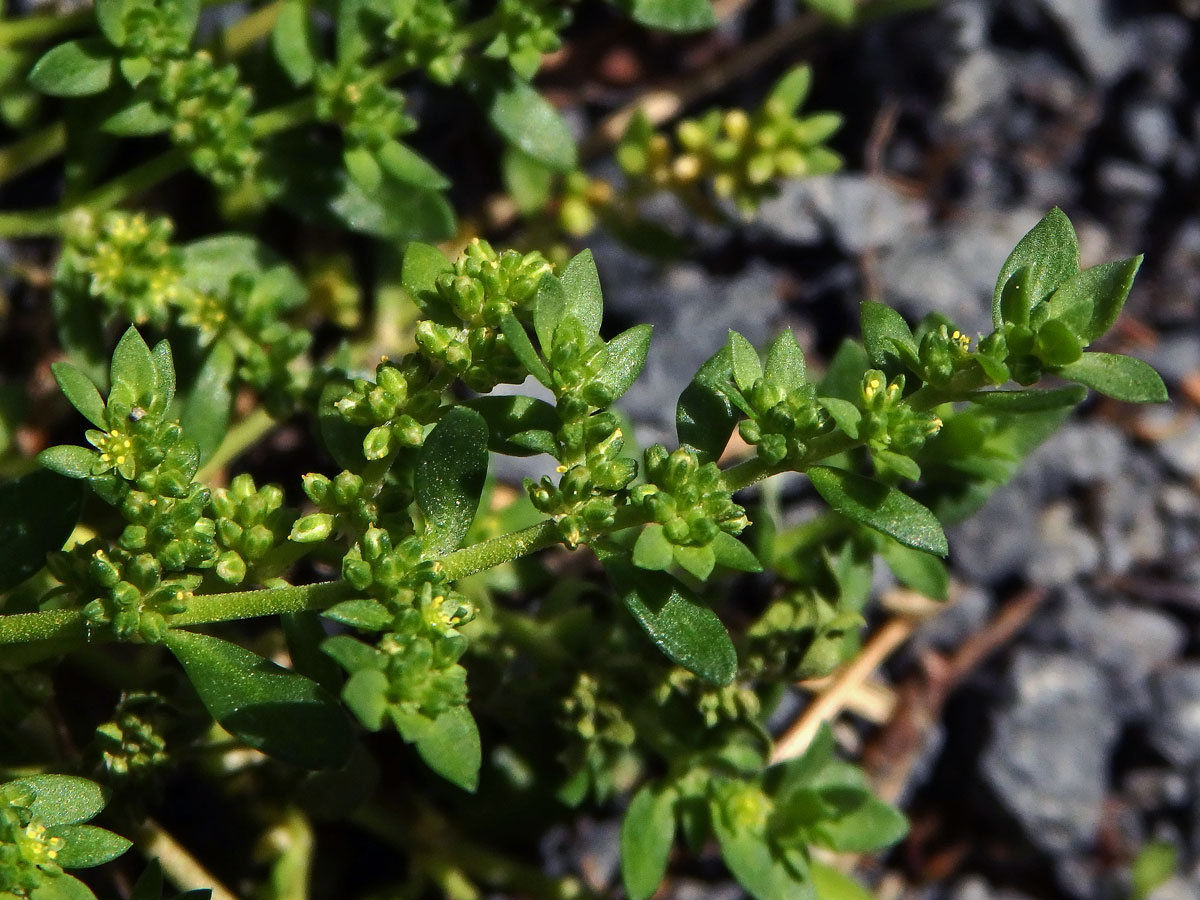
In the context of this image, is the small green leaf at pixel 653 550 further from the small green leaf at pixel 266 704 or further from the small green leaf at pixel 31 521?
the small green leaf at pixel 31 521

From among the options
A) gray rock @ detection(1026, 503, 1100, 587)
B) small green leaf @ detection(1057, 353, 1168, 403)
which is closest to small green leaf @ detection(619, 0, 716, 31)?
small green leaf @ detection(1057, 353, 1168, 403)

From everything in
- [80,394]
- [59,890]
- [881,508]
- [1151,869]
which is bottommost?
[1151,869]

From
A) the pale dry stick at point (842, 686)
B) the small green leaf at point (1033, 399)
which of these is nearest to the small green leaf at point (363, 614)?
the small green leaf at point (1033, 399)

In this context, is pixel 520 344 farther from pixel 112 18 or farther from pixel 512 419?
pixel 112 18

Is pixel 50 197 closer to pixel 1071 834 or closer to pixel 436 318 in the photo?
pixel 436 318

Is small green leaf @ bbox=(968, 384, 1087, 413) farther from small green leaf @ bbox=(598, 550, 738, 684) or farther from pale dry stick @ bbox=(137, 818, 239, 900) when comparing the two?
Answer: pale dry stick @ bbox=(137, 818, 239, 900)

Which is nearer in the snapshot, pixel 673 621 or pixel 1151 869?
pixel 673 621

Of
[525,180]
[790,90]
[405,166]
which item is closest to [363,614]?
[405,166]

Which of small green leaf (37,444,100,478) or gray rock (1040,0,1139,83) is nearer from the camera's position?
small green leaf (37,444,100,478)
